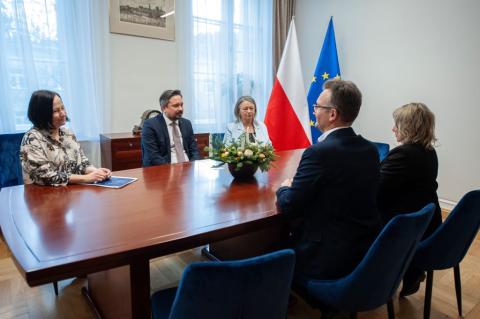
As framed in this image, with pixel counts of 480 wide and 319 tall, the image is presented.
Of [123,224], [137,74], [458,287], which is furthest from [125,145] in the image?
[458,287]

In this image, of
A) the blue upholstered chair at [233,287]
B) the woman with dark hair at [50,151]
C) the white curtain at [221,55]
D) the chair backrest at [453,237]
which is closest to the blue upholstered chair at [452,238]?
the chair backrest at [453,237]

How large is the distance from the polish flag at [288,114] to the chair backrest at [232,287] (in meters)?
2.84

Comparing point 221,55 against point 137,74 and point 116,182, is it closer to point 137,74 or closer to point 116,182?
point 137,74

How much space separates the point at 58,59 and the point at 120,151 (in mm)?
1106

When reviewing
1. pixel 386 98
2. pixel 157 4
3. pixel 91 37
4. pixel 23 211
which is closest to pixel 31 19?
pixel 91 37

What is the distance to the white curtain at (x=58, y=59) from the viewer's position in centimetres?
307

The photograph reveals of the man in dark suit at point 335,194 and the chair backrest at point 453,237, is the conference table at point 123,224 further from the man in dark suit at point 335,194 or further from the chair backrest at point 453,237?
the chair backrest at point 453,237

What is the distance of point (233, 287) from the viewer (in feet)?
2.74

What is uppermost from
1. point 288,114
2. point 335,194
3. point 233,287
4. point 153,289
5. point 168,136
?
point 288,114

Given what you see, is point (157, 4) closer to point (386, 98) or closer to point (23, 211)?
point (386, 98)

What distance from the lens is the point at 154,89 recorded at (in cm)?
400

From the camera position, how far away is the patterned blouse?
168cm

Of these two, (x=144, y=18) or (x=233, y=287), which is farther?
(x=144, y=18)

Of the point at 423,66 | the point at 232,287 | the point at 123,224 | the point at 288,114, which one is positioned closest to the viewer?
the point at 232,287
